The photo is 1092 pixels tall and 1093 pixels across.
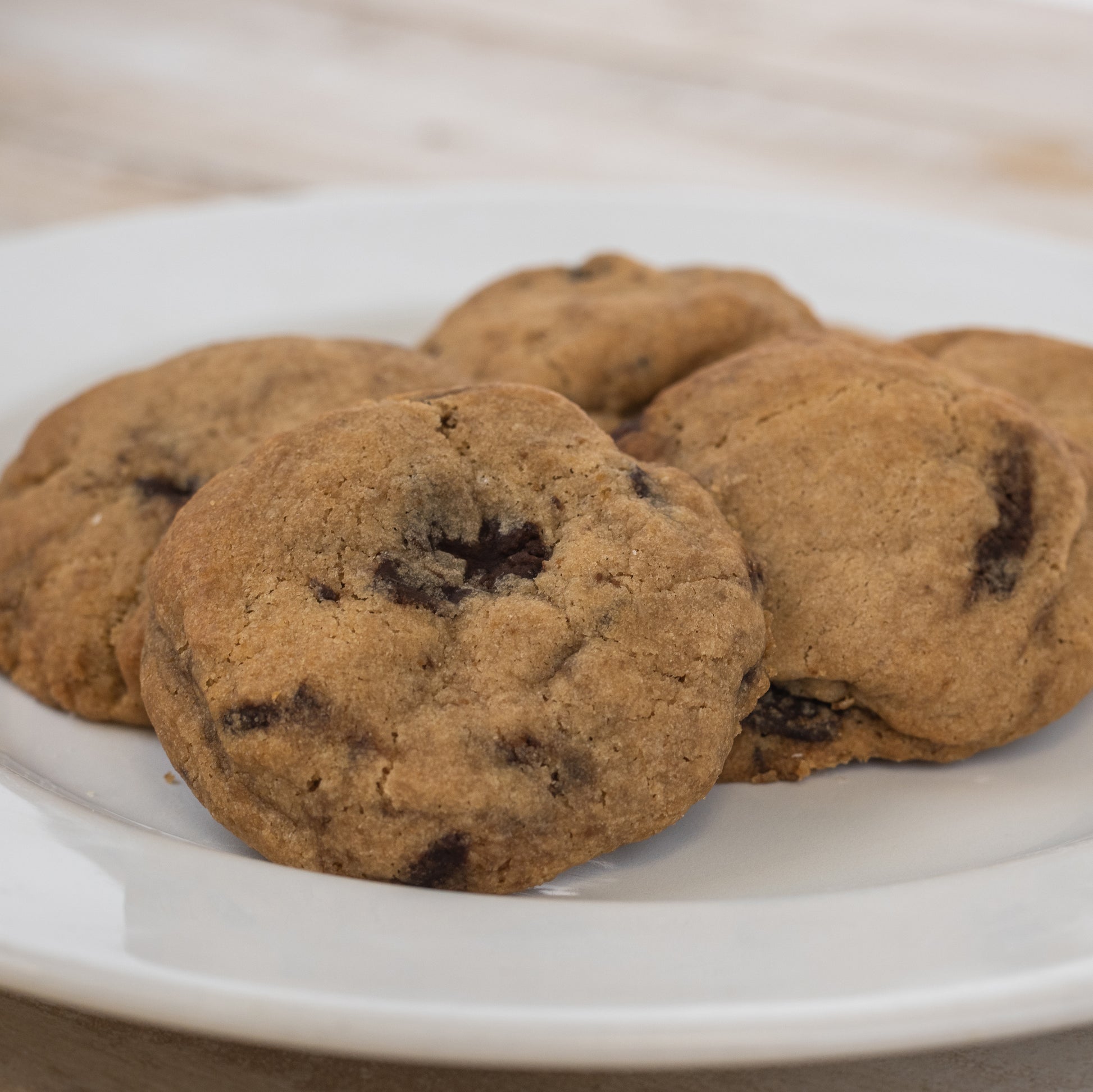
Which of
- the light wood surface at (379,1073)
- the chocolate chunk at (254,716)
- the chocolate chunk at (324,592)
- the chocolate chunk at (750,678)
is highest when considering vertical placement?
the chocolate chunk at (324,592)

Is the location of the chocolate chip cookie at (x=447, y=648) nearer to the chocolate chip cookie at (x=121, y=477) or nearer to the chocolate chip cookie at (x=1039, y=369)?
the chocolate chip cookie at (x=121, y=477)

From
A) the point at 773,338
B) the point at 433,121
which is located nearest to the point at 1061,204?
the point at 433,121

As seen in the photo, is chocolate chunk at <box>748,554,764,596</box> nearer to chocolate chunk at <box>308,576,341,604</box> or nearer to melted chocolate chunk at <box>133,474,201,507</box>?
chocolate chunk at <box>308,576,341,604</box>

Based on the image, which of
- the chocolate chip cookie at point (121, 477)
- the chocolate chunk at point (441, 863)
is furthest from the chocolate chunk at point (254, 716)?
the chocolate chip cookie at point (121, 477)

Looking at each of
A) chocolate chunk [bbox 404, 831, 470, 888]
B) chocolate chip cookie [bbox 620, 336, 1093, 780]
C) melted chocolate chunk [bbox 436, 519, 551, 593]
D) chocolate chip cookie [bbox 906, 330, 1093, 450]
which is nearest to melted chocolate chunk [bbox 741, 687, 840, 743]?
chocolate chip cookie [bbox 620, 336, 1093, 780]

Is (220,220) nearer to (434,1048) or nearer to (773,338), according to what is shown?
(773,338)

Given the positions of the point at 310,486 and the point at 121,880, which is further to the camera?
the point at 310,486

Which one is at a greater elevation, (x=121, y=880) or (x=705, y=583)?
(x=705, y=583)
